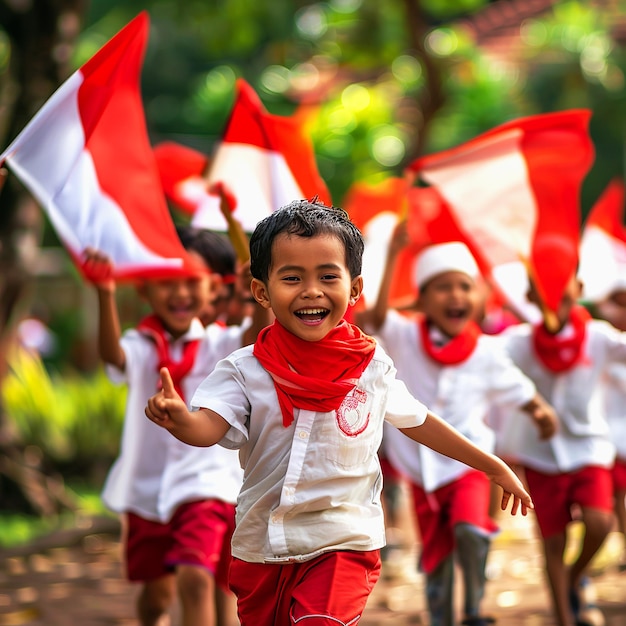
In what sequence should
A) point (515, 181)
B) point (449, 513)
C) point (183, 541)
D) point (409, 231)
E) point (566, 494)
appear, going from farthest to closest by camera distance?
1. point (409, 231)
2. point (515, 181)
3. point (566, 494)
4. point (449, 513)
5. point (183, 541)

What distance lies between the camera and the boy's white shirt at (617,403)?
257 inches

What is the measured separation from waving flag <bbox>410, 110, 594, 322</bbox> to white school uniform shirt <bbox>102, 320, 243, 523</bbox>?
152 cm

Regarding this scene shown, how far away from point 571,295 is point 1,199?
432 cm

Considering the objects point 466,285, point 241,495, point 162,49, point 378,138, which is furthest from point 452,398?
point 162,49

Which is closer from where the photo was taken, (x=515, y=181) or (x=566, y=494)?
(x=566, y=494)

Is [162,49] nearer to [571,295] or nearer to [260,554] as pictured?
[571,295]

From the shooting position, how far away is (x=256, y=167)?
18.3 feet

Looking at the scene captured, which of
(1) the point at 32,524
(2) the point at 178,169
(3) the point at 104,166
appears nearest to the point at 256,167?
(3) the point at 104,166

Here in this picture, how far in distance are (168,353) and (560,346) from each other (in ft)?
6.22

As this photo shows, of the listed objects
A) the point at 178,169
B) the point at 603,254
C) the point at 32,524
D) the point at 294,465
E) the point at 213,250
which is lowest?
the point at 32,524

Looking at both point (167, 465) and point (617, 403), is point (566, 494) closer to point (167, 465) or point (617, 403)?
point (617, 403)

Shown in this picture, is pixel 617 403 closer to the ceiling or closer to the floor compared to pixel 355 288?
closer to the floor

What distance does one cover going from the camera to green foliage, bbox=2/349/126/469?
1016 centimetres

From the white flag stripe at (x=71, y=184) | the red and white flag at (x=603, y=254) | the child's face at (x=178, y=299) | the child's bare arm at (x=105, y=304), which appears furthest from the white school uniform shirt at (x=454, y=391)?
the red and white flag at (x=603, y=254)
